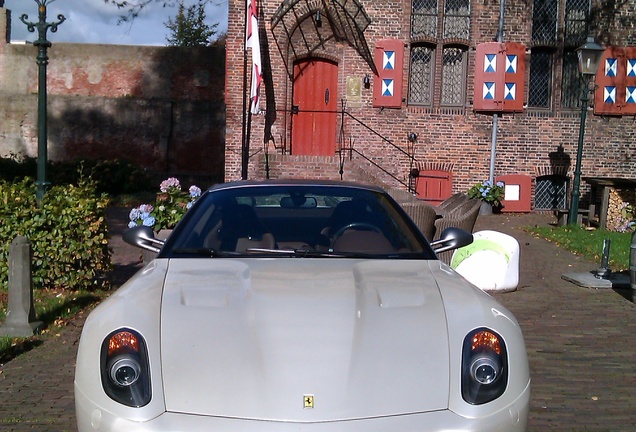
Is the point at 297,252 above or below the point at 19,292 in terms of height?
above

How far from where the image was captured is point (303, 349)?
3.23 m

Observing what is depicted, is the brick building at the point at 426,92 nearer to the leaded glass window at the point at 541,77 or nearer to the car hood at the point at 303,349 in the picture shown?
the leaded glass window at the point at 541,77

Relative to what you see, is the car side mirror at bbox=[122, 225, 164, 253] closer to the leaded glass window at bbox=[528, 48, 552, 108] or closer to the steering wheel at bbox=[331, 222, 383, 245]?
the steering wheel at bbox=[331, 222, 383, 245]

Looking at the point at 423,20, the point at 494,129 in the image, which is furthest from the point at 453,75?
the point at 494,129

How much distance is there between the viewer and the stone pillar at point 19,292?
7.21m

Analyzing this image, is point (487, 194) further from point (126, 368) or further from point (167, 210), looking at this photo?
point (126, 368)

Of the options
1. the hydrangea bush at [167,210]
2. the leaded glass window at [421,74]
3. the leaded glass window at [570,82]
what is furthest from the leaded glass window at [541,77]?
the hydrangea bush at [167,210]

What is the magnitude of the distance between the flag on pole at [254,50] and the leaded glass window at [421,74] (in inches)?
156

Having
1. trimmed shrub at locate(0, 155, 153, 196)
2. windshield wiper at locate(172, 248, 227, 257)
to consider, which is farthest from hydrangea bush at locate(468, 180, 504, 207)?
windshield wiper at locate(172, 248, 227, 257)

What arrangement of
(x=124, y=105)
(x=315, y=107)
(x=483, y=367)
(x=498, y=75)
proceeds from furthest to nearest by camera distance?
(x=124, y=105) → (x=315, y=107) → (x=498, y=75) → (x=483, y=367)

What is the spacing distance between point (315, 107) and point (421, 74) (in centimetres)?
Answer: 276

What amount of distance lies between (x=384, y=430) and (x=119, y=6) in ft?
49.1

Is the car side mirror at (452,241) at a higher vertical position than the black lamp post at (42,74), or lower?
lower

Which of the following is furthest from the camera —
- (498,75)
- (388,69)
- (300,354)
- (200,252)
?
(498,75)
